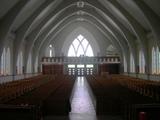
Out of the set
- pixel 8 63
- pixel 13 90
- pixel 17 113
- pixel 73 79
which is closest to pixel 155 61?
pixel 73 79

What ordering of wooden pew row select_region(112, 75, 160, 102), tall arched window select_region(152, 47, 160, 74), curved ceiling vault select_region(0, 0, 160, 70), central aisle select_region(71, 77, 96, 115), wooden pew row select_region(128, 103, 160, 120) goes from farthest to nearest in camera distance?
tall arched window select_region(152, 47, 160, 74) → curved ceiling vault select_region(0, 0, 160, 70) → wooden pew row select_region(112, 75, 160, 102) → central aisle select_region(71, 77, 96, 115) → wooden pew row select_region(128, 103, 160, 120)

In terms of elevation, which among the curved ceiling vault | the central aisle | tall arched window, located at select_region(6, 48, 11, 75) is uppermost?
the curved ceiling vault

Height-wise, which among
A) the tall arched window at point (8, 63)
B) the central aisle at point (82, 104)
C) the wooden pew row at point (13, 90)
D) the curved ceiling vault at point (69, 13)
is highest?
the curved ceiling vault at point (69, 13)

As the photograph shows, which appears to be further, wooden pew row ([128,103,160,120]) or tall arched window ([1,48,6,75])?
tall arched window ([1,48,6,75])

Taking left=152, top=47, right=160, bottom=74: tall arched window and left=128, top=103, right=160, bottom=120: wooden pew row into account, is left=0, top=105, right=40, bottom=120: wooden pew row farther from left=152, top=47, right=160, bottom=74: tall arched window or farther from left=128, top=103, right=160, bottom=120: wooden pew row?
left=152, top=47, right=160, bottom=74: tall arched window

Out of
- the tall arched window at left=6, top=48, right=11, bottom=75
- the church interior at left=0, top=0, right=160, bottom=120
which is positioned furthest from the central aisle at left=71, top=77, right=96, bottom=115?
the tall arched window at left=6, top=48, right=11, bottom=75

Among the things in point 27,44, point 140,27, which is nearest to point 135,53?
point 140,27

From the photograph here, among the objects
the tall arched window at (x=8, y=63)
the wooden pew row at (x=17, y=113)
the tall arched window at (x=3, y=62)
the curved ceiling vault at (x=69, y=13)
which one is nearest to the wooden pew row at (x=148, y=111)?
the wooden pew row at (x=17, y=113)

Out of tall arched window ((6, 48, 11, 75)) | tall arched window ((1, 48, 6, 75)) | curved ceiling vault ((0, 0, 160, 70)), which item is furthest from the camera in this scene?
tall arched window ((6, 48, 11, 75))

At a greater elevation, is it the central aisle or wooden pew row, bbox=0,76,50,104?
wooden pew row, bbox=0,76,50,104

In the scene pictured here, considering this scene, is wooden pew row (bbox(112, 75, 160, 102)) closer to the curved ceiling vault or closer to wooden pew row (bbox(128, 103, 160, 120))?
wooden pew row (bbox(128, 103, 160, 120))

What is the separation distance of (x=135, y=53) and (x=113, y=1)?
10.9 meters

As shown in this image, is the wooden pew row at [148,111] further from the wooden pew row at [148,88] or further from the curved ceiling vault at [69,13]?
the curved ceiling vault at [69,13]

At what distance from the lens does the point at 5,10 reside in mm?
28969
